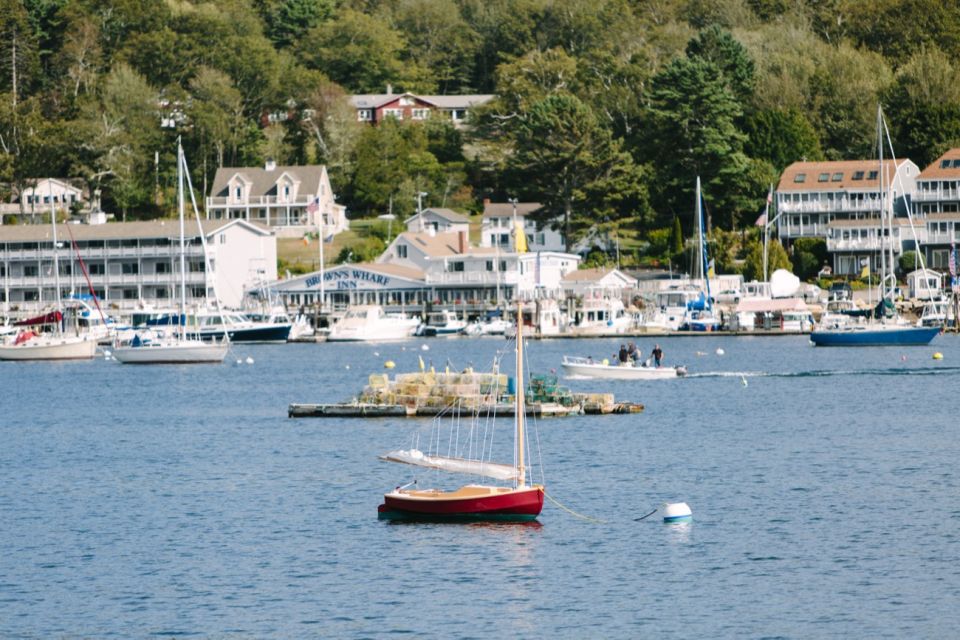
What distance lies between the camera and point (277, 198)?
476 ft

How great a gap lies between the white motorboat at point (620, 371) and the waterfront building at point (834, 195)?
5408 cm

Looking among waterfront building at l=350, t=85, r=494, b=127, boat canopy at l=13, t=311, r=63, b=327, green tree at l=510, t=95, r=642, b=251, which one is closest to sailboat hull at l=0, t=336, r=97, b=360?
boat canopy at l=13, t=311, r=63, b=327

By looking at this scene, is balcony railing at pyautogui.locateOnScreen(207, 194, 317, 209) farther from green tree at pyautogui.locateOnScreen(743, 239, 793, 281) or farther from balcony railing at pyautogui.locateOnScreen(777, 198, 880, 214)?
balcony railing at pyautogui.locateOnScreen(777, 198, 880, 214)

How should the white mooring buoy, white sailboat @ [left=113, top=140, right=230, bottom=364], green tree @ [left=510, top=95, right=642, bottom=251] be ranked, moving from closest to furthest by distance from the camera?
the white mooring buoy → white sailboat @ [left=113, top=140, right=230, bottom=364] → green tree @ [left=510, top=95, right=642, bottom=251]

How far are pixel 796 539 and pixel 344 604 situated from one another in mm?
10239

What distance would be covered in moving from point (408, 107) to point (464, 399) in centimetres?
10564

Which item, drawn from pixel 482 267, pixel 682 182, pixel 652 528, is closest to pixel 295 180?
pixel 482 267

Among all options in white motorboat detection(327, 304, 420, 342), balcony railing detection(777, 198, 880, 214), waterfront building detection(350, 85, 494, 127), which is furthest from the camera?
waterfront building detection(350, 85, 494, 127)

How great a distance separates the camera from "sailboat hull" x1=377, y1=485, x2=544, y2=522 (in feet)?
126

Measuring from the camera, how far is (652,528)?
38.6 metres

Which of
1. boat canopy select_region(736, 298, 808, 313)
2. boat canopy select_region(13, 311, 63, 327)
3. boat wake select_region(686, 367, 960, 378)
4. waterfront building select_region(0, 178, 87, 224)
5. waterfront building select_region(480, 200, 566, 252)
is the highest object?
waterfront building select_region(0, 178, 87, 224)

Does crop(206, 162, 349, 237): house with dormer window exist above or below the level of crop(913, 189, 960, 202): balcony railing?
above

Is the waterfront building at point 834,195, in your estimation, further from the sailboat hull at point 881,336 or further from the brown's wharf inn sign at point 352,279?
the sailboat hull at point 881,336

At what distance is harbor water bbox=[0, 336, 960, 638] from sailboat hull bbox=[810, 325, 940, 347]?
26964 mm
